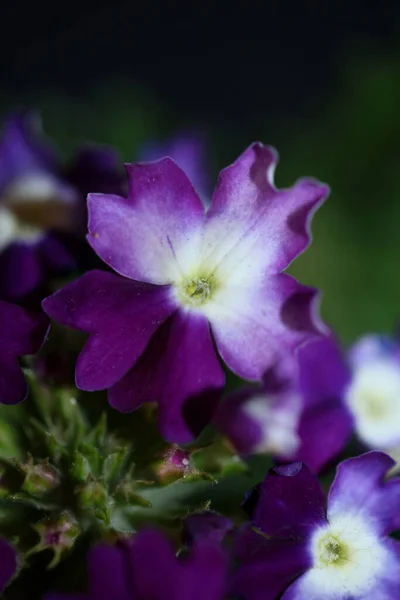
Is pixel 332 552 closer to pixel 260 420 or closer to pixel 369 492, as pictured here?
pixel 369 492

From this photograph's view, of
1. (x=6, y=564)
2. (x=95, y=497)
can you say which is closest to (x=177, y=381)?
(x=95, y=497)

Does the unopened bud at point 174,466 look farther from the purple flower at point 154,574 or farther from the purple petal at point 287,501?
the purple flower at point 154,574

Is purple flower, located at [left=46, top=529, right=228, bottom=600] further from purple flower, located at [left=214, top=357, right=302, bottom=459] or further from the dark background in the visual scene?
the dark background

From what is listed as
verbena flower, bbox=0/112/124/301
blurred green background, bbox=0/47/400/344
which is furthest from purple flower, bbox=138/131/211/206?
blurred green background, bbox=0/47/400/344

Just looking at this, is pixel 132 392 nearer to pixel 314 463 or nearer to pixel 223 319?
pixel 223 319

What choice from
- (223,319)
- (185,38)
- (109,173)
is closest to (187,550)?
(223,319)
